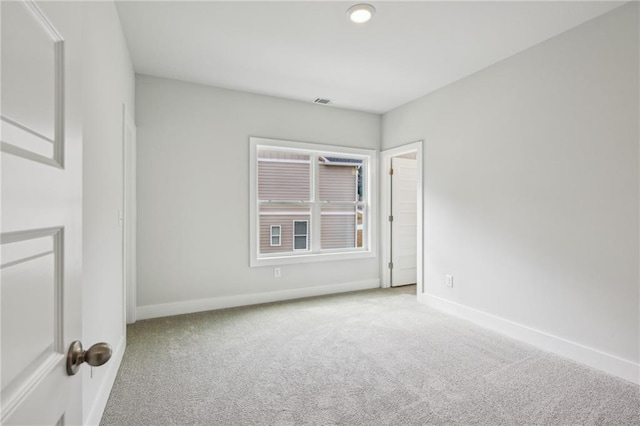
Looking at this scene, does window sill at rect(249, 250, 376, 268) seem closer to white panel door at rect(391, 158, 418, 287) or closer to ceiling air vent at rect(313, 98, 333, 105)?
white panel door at rect(391, 158, 418, 287)

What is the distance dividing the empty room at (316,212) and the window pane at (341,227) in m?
0.03

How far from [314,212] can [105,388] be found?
3011mm

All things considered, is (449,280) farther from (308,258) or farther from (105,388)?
(105,388)

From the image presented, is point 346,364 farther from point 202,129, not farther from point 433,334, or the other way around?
point 202,129

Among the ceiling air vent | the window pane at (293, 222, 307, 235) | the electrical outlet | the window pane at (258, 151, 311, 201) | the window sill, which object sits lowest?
the electrical outlet

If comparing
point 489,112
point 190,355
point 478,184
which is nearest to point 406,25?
point 489,112

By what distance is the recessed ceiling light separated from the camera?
7.70 ft

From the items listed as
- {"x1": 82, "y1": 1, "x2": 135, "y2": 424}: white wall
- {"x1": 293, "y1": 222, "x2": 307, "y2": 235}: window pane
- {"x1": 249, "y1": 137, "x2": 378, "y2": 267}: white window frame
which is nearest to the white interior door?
{"x1": 82, "y1": 1, "x2": 135, "y2": 424}: white wall

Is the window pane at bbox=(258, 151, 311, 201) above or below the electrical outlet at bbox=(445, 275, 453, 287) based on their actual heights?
above

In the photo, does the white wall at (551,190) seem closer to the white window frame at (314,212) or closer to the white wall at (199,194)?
the white window frame at (314,212)

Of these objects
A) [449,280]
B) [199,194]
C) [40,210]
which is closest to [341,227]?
[449,280]

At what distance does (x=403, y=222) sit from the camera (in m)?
4.99

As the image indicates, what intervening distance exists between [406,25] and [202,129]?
239 cm

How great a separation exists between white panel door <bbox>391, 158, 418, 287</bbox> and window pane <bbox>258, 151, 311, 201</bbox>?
134 cm
